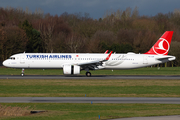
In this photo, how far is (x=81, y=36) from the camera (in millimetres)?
122938

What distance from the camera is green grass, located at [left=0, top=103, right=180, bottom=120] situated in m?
15.6

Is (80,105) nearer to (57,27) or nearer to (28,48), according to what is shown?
(28,48)

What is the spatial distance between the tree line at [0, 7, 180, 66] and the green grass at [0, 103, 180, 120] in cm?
6995

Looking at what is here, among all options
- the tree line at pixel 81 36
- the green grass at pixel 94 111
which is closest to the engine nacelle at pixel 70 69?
the green grass at pixel 94 111

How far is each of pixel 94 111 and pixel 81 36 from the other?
106 meters

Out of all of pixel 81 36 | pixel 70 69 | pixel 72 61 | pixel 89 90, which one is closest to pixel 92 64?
pixel 72 61

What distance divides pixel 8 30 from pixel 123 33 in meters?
46.4

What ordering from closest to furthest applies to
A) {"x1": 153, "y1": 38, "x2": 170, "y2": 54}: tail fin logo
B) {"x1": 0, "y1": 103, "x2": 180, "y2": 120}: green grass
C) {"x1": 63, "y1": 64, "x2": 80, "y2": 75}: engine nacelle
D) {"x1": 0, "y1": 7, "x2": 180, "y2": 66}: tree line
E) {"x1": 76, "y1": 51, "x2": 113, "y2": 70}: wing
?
1. {"x1": 0, "y1": 103, "x2": 180, "y2": 120}: green grass
2. {"x1": 63, "y1": 64, "x2": 80, "y2": 75}: engine nacelle
3. {"x1": 76, "y1": 51, "x2": 113, "y2": 70}: wing
4. {"x1": 153, "y1": 38, "x2": 170, "y2": 54}: tail fin logo
5. {"x1": 0, "y1": 7, "x2": 180, "y2": 66}: tree line

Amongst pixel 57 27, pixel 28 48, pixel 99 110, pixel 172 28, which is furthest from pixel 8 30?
pixel 99 110

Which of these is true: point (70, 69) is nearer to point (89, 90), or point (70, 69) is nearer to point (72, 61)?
point (72, 61)

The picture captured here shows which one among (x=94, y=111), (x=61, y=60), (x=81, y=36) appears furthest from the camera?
(x=81, y=36)

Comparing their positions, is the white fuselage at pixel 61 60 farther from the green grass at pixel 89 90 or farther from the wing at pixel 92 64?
the green grass at pixel 89 90

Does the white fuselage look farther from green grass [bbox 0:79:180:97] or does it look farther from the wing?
green grass [bbox 0:79:180:97]

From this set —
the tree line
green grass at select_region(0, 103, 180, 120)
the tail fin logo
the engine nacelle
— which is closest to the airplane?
the engine nacelle
